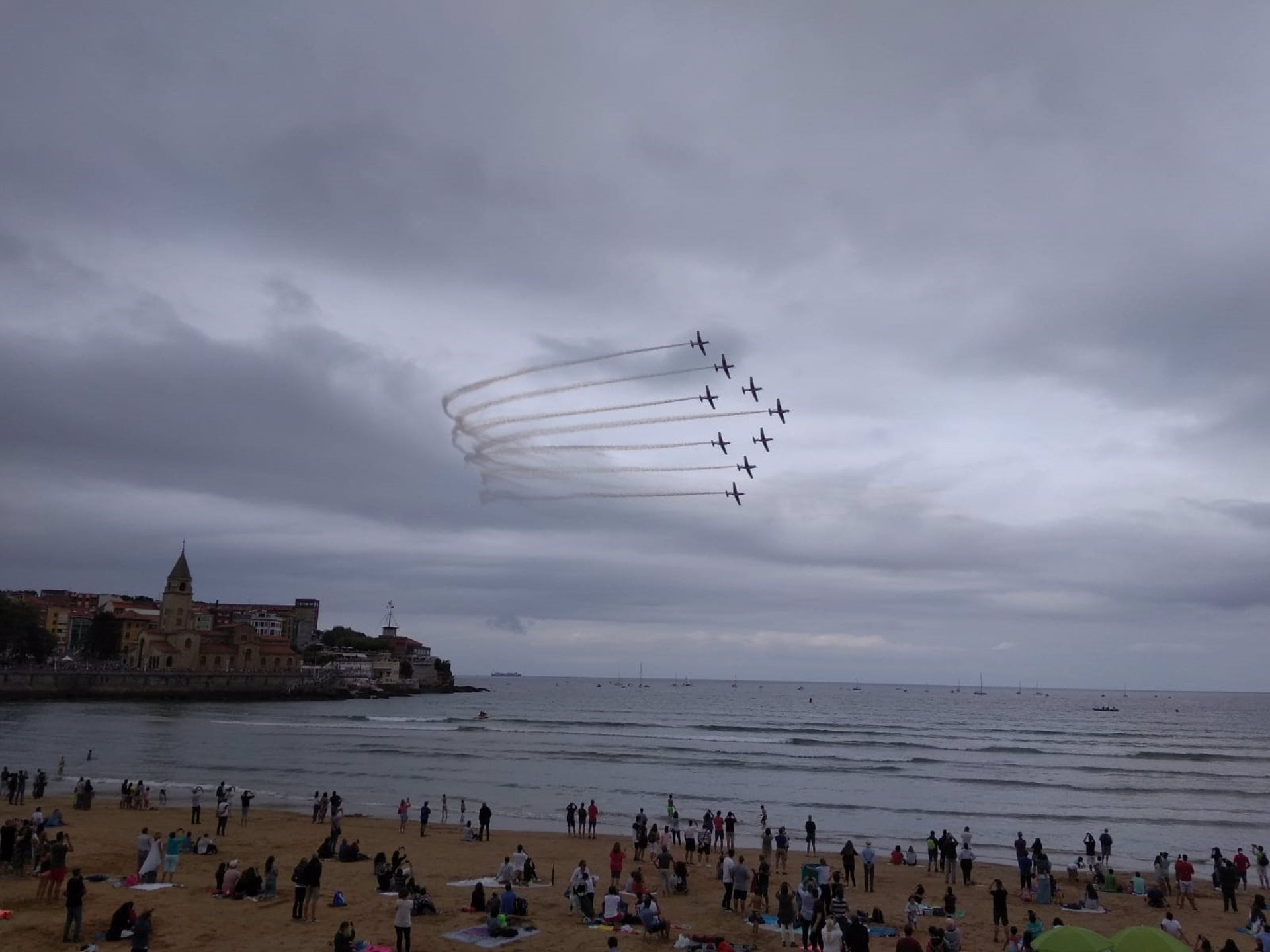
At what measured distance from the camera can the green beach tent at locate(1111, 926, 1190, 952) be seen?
41.2 ft

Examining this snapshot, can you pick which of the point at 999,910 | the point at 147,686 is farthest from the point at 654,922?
the point at 147,686

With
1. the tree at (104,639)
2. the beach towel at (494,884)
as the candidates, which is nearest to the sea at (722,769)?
the beach towel at (494,884)

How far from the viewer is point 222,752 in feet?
180

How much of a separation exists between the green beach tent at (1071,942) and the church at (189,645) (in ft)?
413

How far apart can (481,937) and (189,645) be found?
399ft

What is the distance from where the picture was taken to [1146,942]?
12.7m

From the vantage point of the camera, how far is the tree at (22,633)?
107m

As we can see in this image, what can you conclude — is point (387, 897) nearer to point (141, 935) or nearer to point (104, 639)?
point (141, 935)

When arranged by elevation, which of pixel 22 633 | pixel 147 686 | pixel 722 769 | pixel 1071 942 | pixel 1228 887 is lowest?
pixel 147 686

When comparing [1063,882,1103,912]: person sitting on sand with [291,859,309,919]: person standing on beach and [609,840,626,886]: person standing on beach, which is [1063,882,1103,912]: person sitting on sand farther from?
[291,859,309,919]: person standing on beach

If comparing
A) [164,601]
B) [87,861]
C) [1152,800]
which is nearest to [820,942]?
[87,861]

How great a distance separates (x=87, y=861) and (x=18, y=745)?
3850 cm

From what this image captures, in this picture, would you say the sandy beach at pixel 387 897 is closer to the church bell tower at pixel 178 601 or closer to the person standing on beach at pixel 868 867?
the person standing on beach at pixel 868 867

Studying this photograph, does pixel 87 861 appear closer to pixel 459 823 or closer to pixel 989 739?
pixel 459 823
